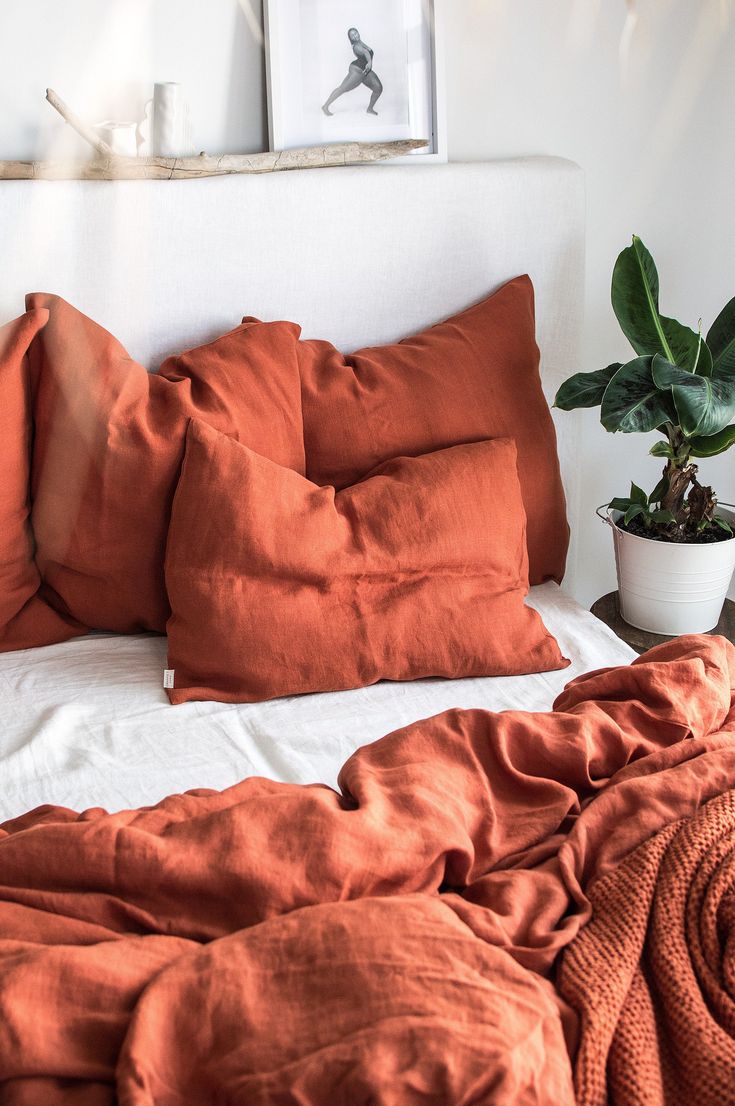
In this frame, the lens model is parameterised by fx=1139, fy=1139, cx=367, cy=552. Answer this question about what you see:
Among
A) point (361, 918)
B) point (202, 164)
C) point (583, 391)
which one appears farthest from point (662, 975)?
point (202, 164)

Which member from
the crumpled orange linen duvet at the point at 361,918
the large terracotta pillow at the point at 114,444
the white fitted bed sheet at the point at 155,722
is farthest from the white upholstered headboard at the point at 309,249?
the crumpled orange linen duvet at the point at 361,918

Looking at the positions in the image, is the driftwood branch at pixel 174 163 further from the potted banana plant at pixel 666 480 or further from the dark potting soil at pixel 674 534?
the dark potting soil at pixel 674 534

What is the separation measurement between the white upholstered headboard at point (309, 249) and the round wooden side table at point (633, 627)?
0.30 metres

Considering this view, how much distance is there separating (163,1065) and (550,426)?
1328 mm

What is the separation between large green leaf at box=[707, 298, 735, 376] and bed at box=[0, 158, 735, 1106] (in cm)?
61

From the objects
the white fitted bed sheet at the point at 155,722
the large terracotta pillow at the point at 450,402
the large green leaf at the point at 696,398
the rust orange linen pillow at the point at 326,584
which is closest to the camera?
the white fitted bed sheet at the point at 155,722

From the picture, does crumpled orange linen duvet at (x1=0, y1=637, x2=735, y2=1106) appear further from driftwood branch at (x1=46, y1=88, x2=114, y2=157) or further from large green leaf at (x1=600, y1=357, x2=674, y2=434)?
driftwood branch at (x1=46, y1=88, x2=114, y2=157)

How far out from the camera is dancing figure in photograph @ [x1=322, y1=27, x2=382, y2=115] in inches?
73.4

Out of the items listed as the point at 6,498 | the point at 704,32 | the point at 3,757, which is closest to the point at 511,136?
the point at 704,32

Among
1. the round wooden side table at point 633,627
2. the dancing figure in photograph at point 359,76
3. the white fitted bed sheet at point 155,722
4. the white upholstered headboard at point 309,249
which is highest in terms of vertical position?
the dancing figure in photograph at point 359,76

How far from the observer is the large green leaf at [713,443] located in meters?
1.78

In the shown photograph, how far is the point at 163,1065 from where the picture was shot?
0.72 meters

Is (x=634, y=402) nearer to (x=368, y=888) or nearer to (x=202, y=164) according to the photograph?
(x=202, y=164)

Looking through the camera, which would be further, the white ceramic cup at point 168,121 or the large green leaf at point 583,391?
the large green leaf at point 583,391
